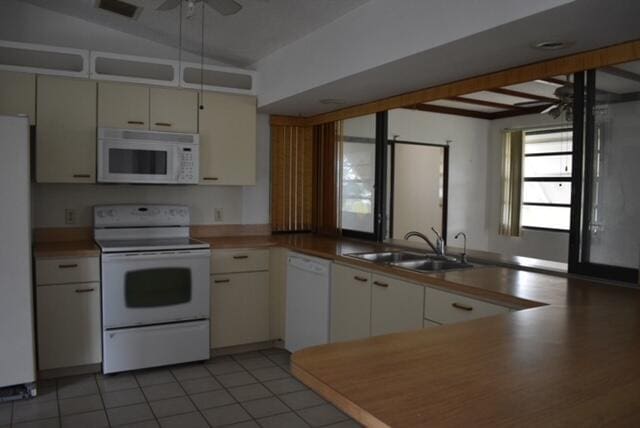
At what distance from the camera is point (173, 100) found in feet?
12.7

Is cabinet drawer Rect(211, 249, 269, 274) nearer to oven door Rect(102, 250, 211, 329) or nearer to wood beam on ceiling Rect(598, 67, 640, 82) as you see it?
oven door Rect(102, 250, 211, 329)

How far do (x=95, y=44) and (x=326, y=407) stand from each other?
10.6 feet

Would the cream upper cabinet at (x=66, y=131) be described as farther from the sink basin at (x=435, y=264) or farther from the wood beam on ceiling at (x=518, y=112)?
the wood beam on ceiling at (x=518, y=112)

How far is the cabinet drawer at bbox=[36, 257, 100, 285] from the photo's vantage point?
3.22 meters

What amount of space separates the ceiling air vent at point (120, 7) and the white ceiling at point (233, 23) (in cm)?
4

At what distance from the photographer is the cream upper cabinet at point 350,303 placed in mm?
3041

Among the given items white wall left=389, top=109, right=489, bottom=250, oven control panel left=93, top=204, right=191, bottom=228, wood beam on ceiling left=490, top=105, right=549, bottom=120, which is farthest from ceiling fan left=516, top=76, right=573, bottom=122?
oven control panel left=93, top=204, right=191, bottom=228

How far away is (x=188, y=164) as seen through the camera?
3852 mm

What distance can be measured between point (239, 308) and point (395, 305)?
1.55 metres

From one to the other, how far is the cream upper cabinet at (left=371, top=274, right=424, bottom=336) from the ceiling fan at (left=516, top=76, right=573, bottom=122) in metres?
1.55

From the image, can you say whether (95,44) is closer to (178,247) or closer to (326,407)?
(178,247)

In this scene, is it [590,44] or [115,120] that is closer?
[590,44]

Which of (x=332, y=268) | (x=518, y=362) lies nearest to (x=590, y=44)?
(x=518, y=362)

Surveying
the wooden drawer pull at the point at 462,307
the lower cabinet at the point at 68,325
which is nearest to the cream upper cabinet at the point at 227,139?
the lower cabinet at the point at 68,325
